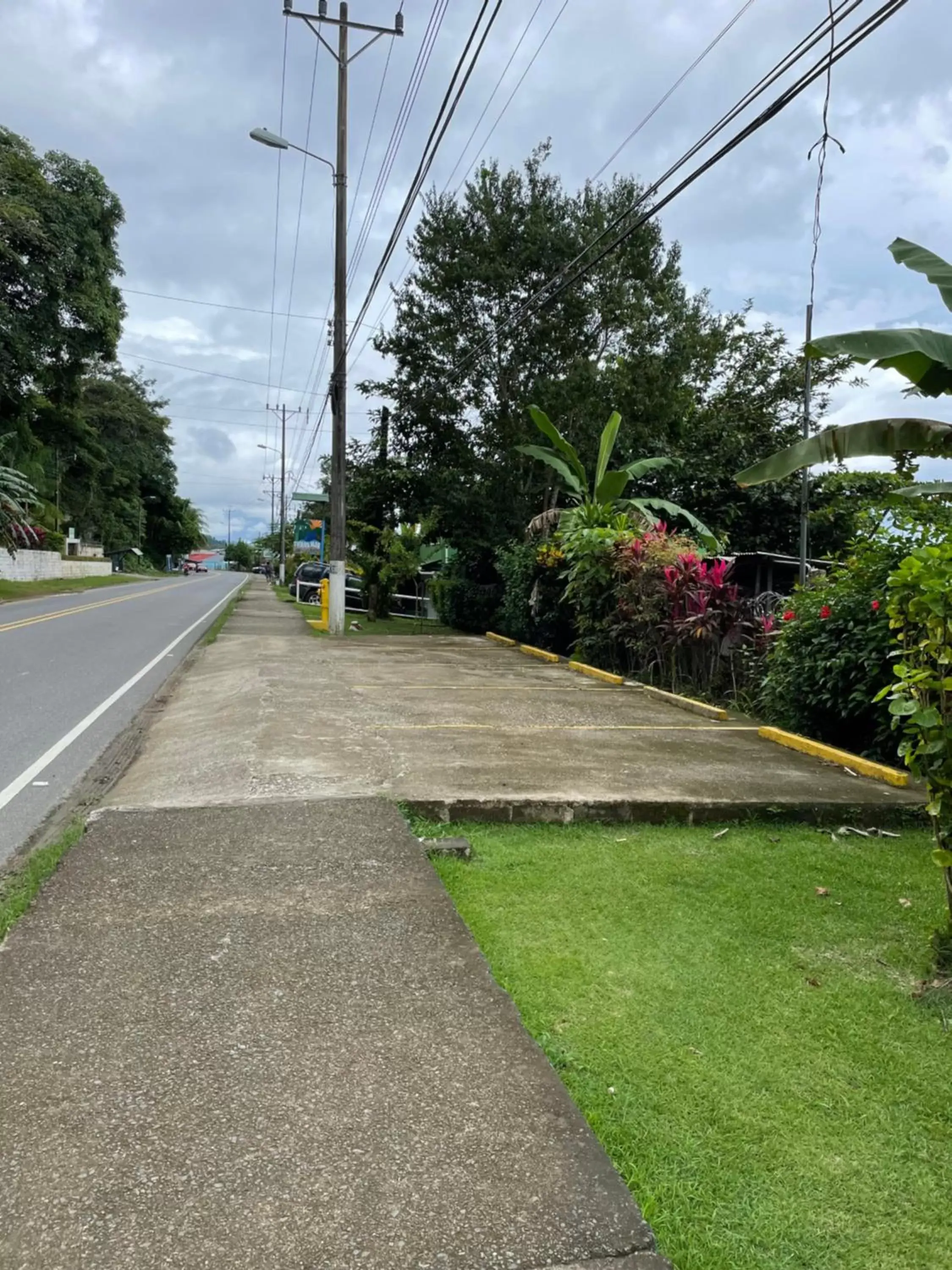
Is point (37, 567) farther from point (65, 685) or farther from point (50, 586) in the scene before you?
point (65, 685)

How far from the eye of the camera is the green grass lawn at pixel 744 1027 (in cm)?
229

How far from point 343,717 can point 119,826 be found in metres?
3.67

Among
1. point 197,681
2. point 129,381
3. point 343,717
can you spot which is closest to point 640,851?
point 343,717

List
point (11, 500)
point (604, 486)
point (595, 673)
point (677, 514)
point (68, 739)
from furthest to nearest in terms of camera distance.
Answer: point (11, 500) → point (677, 514) → point (604, 486) → point (595, 673) → point (68, 739)

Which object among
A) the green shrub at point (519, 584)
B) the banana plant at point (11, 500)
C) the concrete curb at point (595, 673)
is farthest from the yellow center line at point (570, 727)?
the banana plant at point (11, 500)

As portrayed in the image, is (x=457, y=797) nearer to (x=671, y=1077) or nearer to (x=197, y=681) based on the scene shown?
(x=671, y=1077)

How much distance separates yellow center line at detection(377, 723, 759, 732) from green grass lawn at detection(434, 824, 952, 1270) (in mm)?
3035

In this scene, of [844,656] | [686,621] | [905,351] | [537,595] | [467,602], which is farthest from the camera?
→ [467,602]

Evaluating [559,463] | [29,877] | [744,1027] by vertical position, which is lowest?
[29,877]

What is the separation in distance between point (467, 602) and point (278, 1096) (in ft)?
68.0

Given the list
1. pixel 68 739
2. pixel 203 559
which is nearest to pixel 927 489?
pixel 68 739

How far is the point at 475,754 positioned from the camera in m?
7.11

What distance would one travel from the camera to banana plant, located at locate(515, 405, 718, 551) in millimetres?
14964

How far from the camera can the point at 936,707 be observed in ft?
11.6
